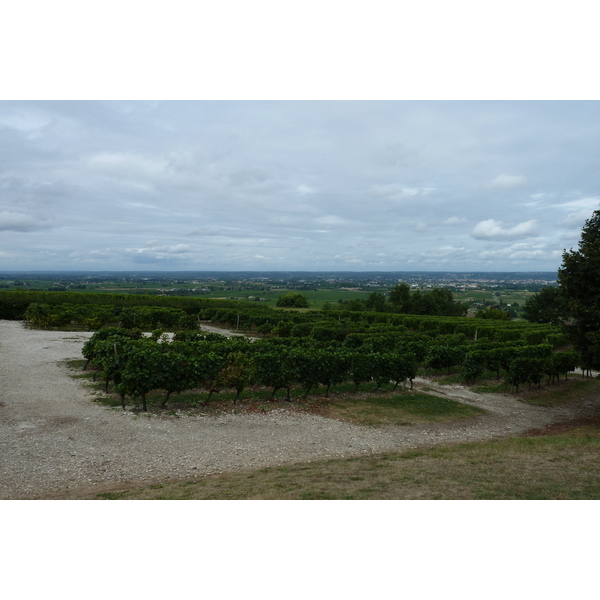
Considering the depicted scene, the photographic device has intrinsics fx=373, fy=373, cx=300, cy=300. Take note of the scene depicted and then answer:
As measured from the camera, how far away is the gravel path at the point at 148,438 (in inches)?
392

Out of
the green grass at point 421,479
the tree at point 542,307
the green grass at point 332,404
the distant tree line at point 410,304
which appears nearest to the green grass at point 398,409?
the green grass at point 332,404

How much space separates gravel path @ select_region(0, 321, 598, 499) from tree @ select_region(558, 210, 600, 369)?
155 inches

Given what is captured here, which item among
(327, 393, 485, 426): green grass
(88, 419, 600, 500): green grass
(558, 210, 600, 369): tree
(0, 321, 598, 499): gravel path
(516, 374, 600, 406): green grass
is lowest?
(516, 374, 600, 406): green grass

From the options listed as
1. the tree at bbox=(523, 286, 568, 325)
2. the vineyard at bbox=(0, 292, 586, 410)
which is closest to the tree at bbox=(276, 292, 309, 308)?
the tree at bbox=(523, 286, 568, 325)

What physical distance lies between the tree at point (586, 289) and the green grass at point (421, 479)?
691 cm

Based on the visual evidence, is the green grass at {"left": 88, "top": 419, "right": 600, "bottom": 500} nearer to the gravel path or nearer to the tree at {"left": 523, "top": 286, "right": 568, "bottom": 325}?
the gravel path

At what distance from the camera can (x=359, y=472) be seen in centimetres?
994

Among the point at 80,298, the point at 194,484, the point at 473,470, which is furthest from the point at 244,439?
the point at 80,298

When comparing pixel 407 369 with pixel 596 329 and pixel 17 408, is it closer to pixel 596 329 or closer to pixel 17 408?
pixel 596 329

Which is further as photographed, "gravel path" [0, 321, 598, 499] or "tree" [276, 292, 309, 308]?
"tree" [276, 292, 309, 308]

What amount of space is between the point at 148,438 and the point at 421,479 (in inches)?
342

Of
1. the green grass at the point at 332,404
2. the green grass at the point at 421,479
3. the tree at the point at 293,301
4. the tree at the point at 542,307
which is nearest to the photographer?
the green grass at the point at 421,479

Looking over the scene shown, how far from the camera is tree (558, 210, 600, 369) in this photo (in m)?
16.3

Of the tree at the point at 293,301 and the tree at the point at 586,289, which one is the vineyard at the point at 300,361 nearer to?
the tree at the point at 586,289
